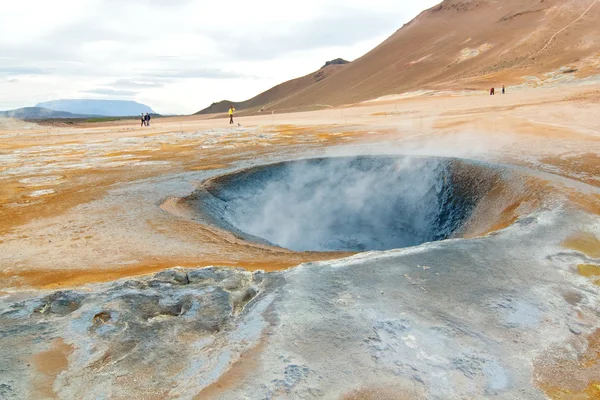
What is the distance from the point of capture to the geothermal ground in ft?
9.93

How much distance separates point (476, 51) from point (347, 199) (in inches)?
2132

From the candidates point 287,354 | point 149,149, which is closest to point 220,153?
point 149,149

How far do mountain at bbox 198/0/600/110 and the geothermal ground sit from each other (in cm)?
3429

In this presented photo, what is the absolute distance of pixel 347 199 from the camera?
12023 mm

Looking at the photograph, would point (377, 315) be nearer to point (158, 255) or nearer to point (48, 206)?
point (158, 255)

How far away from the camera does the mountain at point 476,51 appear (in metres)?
42.6

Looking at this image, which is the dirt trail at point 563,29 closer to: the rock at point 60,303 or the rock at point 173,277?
the rock at point 173,277

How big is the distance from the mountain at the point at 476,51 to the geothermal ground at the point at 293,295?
113 ft

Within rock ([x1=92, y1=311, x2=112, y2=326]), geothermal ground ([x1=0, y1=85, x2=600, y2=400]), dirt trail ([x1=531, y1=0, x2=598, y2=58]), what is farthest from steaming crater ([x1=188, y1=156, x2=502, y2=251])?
dirt trail ([x1=531, y1=0, x2=598, y2=58])

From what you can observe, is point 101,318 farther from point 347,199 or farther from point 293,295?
point 347,199

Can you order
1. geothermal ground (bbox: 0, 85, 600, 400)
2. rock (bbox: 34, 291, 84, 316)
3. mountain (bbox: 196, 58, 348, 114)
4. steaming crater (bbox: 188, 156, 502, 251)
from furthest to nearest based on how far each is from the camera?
mountain (bbox: 196, 58, 348, 114), steaming crater (bbox: 188, 156, 502, 251), rock (bbox: 34, 291, 84, 316), geothermal ground (bbox: 0, 85, 600, 400)

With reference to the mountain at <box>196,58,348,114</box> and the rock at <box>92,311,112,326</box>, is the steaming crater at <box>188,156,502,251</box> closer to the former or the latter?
the rock at <box>92,311,112,326</box>

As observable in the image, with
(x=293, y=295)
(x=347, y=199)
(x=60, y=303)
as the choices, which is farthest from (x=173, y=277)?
(x=347, y=199)

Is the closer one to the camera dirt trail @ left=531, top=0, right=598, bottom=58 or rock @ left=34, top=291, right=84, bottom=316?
rock @ left=34, top=291, right=84, bottom=316
